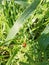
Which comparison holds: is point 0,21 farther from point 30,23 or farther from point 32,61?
point 32,61

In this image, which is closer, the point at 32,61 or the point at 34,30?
the point at 32,61

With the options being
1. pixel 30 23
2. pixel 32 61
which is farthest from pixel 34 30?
pixel 32 61

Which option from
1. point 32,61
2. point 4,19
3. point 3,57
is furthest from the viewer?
point 4,19

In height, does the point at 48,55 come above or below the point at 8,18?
below

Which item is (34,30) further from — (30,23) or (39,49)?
(39,49)

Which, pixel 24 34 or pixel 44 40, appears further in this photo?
pixel 24 34

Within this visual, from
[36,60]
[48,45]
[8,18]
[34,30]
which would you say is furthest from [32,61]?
[8,18]

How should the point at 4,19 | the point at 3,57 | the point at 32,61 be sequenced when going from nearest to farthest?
the point at 32,61, the point at 3,57, the point at 4,19
